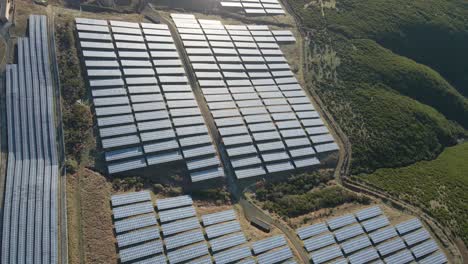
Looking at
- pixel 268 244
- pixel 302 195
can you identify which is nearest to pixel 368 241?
pixel 302 195

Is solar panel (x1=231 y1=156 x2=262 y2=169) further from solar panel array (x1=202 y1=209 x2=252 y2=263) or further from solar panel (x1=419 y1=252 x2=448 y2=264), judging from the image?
solar panel (x1=419 y1=252 x2=448 y2=264)

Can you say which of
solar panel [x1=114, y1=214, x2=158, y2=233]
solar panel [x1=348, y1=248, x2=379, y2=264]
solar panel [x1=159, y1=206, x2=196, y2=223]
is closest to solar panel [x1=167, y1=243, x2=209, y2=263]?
solar panel [x1=159, y1=206, x2=196, y2=223]

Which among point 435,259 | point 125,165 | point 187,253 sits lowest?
point 187,253

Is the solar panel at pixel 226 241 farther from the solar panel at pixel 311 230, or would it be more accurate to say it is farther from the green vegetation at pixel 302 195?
the solar panel at pixel 311 230

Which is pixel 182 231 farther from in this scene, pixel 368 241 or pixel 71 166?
pixel 368 241

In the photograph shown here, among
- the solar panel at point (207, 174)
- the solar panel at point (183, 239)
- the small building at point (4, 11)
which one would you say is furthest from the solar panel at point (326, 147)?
the small building at point (4, 11)

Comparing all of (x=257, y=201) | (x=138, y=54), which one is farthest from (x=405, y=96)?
(x=138, y=54)
